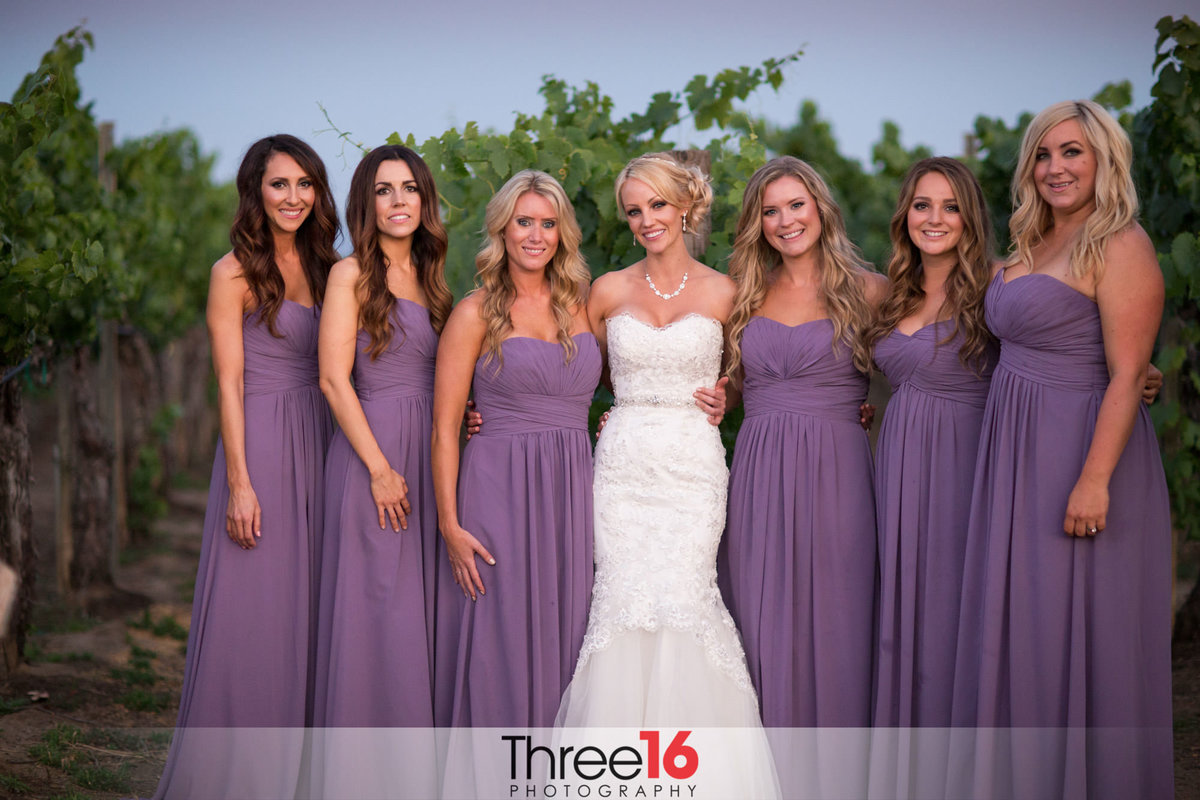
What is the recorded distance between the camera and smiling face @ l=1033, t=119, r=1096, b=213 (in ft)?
12.7

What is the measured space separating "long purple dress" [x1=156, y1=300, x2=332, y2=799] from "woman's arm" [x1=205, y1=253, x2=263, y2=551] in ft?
0.16

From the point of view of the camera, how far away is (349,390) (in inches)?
164

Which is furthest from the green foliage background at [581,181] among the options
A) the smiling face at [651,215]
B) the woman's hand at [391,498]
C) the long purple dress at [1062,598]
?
the woman's hand at [391,498]

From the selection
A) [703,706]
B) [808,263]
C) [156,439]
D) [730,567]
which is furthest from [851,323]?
[156,439]

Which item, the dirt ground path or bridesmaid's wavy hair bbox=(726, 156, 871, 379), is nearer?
bridesmaid's wavy hair bbox=(726, 156, 871, 379)

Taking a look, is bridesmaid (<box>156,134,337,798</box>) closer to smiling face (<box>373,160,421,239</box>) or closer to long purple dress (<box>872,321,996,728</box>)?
smiling face (<box>373,160,421,239</box>)

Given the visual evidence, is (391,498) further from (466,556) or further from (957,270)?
(957,270)

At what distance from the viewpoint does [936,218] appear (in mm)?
4188

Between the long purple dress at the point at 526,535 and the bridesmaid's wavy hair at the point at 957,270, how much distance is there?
124 centimetres

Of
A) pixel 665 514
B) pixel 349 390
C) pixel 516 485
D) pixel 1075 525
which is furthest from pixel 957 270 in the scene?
pixel 349 390

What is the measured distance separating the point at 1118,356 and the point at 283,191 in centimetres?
320

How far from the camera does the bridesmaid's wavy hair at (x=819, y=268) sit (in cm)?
429

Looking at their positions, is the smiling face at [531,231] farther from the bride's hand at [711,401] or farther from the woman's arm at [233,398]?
the woman's arm at [233,398]

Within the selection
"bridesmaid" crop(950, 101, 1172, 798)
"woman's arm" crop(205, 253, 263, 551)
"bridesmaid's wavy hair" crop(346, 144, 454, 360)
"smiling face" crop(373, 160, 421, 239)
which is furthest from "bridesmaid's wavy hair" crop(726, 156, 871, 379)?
"woman's arm" crop(205, 253, 263, 551)
